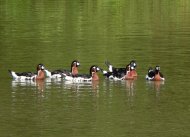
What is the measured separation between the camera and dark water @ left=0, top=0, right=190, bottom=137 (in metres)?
31.4

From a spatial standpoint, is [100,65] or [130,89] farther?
Result: [100,65]

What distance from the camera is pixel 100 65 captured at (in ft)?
149

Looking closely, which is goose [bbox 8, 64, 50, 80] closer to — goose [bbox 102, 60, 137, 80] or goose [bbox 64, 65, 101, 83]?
goose [bbox 64, 65, 101, 83]

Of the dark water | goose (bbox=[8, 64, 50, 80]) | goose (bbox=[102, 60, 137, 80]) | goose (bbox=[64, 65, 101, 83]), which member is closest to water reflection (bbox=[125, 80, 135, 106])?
the dark water

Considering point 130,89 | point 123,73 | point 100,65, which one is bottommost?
point 130,89

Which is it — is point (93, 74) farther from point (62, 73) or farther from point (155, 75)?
point (155, 75)

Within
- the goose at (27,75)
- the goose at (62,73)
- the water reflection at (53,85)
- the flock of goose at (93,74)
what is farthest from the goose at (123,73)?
the goose at (27,75)

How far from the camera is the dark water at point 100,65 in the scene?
3136 centimetres

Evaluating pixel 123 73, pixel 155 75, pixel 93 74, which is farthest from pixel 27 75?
pixel 155 75

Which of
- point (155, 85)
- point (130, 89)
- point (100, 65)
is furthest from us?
point (100, 65)

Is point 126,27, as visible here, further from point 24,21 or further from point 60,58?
point 60,58

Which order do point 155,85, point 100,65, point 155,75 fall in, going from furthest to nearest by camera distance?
point 100,65 < point 155,75 < point 155,85

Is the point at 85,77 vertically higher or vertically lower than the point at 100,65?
lower

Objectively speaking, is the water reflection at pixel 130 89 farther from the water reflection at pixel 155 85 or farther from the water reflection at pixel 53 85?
the water reflection at pixel 53 85
